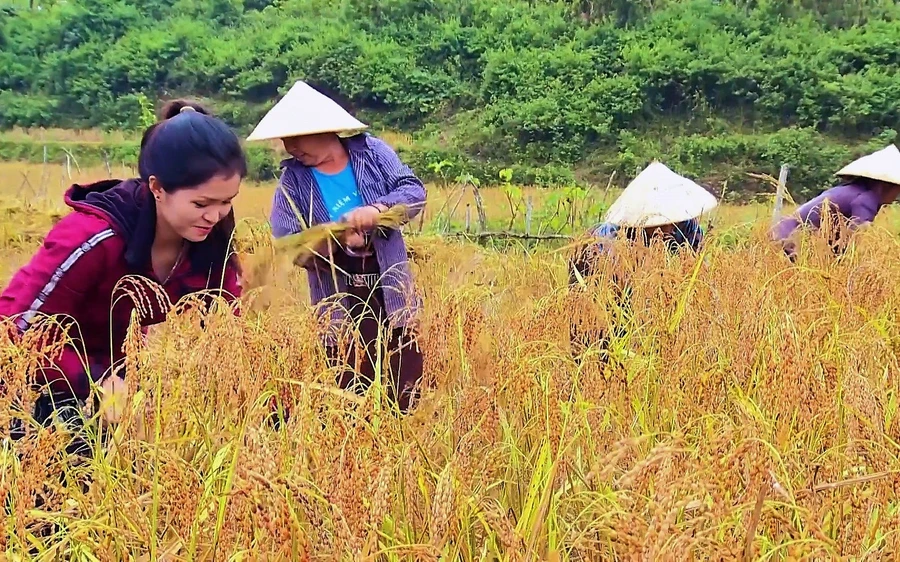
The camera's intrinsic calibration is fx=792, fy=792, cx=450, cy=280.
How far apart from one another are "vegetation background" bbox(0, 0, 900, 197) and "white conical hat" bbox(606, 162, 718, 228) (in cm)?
1176

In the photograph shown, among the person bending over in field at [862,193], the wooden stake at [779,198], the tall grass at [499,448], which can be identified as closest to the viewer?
the tall grass at [499,448]

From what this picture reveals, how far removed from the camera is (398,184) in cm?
237

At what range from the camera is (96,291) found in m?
1.51

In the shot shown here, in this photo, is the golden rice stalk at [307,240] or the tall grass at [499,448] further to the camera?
the golden rice stalk at [307,240]

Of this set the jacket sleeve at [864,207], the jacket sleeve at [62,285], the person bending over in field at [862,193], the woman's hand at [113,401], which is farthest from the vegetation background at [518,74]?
the woman's hand at [113,401]

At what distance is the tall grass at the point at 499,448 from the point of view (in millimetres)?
829

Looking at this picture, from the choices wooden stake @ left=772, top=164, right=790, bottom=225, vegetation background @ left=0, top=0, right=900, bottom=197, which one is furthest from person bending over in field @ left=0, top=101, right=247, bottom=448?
vegetation background @ left=0, top=0, right=900, bottom=197

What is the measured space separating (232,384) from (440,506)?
0.47 meters

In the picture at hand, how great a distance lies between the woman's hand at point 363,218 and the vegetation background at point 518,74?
1220 centimetres

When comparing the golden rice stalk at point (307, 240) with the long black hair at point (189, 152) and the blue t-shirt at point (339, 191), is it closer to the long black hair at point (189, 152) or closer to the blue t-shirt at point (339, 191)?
the blue t-shirt at point (339, 191)

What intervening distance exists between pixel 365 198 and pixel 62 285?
1048 mm

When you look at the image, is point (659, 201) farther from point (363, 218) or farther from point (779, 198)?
point (779, 198)

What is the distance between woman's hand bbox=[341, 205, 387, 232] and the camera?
7.02ft

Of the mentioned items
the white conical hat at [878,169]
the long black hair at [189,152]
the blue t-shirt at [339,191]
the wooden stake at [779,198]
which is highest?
the long black hair at [189,152]
